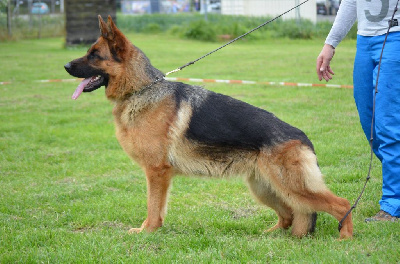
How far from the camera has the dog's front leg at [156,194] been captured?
4.61 metres

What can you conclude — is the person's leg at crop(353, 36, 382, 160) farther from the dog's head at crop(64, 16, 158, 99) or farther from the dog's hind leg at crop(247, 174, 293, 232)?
the dog's head at crop(64, 16, 158, 99)

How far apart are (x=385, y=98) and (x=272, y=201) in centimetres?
135

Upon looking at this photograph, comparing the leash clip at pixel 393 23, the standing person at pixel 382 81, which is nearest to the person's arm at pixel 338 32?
the standing person at pixel 382 81

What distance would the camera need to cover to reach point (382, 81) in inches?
181

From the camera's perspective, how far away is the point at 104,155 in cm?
762

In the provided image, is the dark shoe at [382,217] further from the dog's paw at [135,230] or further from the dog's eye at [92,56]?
the dog's eye at [92,56]

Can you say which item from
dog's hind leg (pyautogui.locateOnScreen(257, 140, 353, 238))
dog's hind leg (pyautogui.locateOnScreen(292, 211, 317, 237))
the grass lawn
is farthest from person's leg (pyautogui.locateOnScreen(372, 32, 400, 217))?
dog's hind leg (pyautogui.locateOnScreen(292, 211, 317, 237))

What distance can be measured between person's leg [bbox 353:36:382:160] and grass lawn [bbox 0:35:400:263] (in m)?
0.94

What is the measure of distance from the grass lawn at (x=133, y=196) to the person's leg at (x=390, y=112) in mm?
422

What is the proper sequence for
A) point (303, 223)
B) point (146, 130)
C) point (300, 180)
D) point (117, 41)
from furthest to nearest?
point (117, 41) < point (146, 130) < point (303, 223) < point (300, 180)

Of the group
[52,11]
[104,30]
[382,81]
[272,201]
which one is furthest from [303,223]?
[52,11]

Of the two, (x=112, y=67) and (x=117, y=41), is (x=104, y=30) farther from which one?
(x=112, y=67)

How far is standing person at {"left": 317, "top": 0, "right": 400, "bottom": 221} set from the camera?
4570mm

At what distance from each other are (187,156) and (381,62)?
1.89 metres
